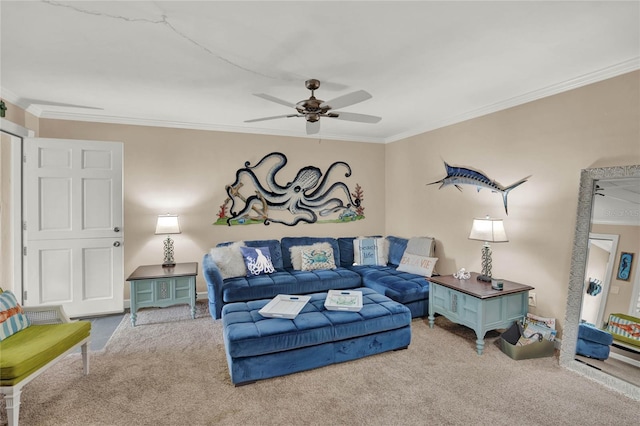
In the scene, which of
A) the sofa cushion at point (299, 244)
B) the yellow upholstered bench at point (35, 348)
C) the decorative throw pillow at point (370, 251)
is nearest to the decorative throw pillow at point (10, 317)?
the yellow upholstered bench at point (35, 348)

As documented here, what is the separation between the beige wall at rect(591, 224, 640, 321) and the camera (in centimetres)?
240

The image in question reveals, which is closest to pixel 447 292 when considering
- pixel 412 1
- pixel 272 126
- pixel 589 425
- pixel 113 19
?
pixel 589 425

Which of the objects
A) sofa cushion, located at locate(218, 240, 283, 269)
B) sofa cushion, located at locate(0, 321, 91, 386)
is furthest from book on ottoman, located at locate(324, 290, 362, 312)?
sofa cushion, located at locate(0, 321, 91, 386)

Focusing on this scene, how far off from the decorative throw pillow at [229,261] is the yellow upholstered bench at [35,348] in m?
1.59

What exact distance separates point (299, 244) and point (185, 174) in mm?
1881

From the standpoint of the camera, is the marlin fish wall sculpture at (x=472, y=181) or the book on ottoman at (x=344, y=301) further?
the marlin fish wall sculpture at (x=472, y=181)

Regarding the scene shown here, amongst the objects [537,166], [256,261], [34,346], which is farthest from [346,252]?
[34,346]

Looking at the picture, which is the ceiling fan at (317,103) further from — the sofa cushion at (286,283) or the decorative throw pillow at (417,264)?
the decorative throw pillow at (417,264)

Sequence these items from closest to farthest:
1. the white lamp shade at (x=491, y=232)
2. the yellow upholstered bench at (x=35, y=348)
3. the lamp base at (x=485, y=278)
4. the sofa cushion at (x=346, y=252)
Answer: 1. the yellow upholstered bench at (x=35, y=348)
2. the white lamp shade at (x=491, y=232)
3. the lamp base at (x=485, y=278)
4. the sofa cushion at (x=346, y=252)

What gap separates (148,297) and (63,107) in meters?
2.39

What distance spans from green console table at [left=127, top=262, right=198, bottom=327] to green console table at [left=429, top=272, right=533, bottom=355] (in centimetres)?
285

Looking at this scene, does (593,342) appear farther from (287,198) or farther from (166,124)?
(166,124)

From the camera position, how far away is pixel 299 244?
4.69 meters

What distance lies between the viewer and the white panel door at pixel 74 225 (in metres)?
3.57
